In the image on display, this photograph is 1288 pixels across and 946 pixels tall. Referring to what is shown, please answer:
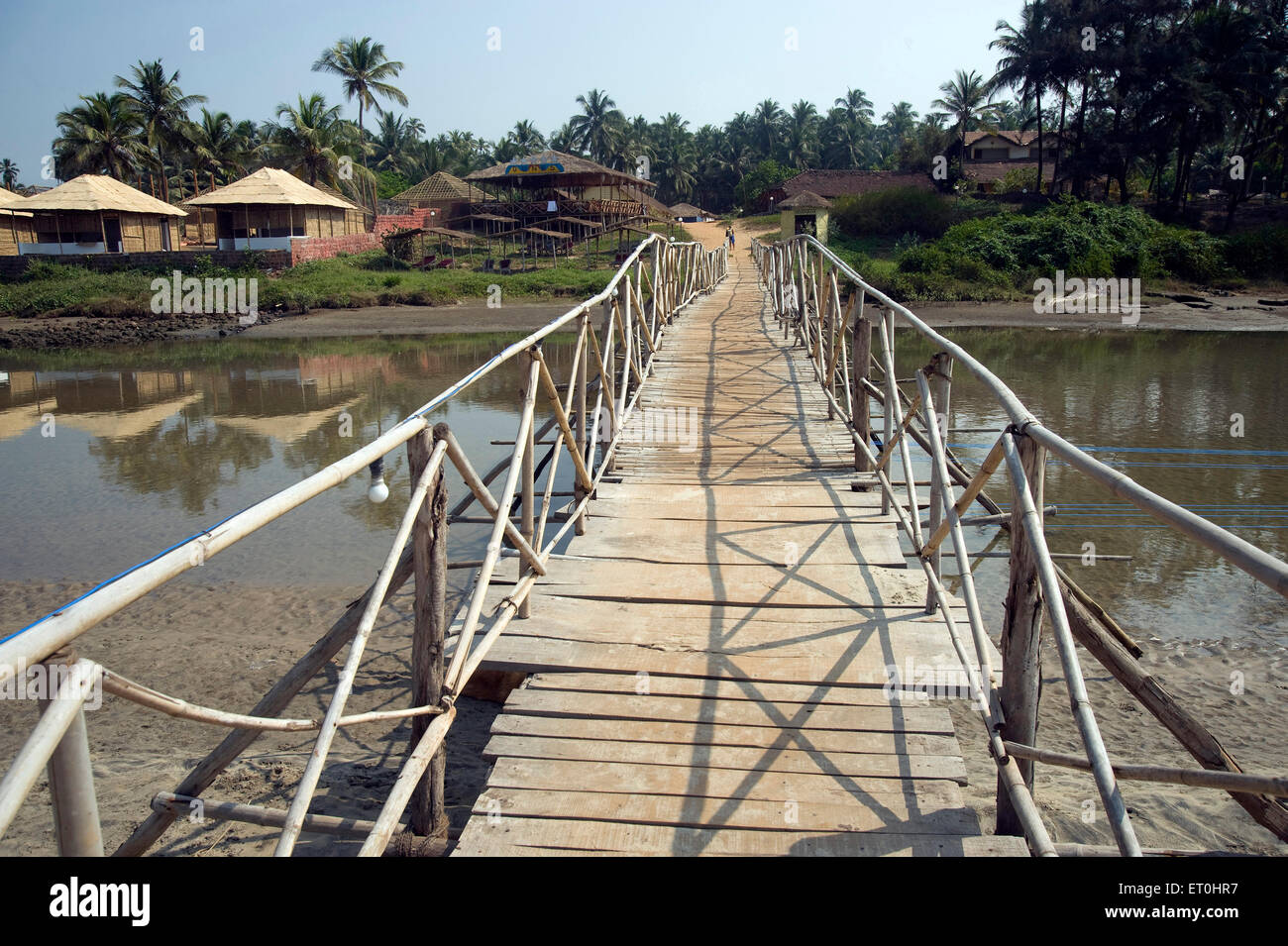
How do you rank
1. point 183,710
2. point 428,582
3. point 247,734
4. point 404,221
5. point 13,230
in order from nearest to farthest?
point 183,710, point 247,734, point 428,582, point 13,230, point 404,221

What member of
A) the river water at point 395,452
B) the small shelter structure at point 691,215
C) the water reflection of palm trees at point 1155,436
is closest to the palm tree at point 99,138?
the river water at point 395,452

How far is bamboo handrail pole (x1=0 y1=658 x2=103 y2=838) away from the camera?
122 centimetres

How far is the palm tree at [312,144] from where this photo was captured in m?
39.3

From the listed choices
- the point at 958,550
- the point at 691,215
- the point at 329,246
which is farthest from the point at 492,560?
the point at 691,215

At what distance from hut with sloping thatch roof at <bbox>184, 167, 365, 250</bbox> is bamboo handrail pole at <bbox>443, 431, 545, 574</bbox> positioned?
3143 cm

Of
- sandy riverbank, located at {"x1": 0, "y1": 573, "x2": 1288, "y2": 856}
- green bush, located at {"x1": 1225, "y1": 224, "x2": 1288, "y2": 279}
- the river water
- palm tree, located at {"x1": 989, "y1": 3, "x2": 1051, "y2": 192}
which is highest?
palm tree, located at {"x1": 989, "y1": 3, "x2": 1051, "y2": 192}

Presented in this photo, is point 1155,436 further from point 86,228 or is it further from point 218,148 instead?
point 218,148

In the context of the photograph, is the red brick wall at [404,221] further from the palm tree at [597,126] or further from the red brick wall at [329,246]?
the palm tree at [597,126]

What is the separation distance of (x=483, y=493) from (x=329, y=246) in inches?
1320

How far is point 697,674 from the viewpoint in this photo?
10.9 ft

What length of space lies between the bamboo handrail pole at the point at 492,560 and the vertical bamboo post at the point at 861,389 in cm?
266

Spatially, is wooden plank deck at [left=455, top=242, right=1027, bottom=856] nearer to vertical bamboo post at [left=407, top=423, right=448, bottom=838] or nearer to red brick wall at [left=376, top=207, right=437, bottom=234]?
vertical bamboo post at [left=407, top=423, right=448, bottom=838]

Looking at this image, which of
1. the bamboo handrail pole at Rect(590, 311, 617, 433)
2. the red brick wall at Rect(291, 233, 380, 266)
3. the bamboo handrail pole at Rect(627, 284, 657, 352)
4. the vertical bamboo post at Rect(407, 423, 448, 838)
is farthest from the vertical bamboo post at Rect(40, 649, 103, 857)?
the red brick wall at Rect(291, 233, 380, 266)
